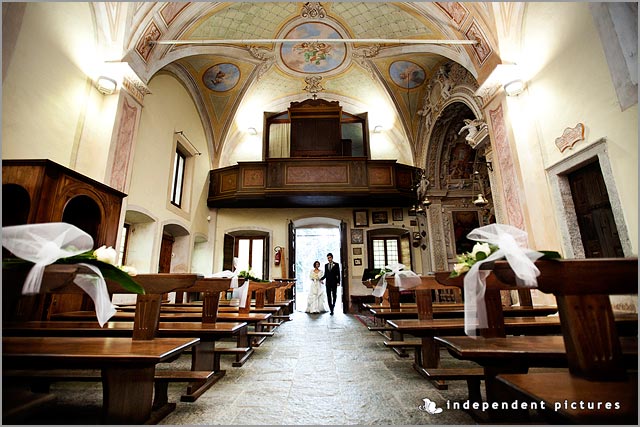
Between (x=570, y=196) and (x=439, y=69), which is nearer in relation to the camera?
(x=570, y=196)


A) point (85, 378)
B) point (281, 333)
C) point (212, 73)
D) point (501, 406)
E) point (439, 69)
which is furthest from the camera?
point (212, 73)

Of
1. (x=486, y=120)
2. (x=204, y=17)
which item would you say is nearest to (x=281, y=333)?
(x=486, y=120)

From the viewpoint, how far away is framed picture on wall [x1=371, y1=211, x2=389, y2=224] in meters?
9.93

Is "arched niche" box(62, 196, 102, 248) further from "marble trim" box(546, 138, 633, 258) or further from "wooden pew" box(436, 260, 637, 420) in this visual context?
"marble trim" box(546, 138, 633, 258)

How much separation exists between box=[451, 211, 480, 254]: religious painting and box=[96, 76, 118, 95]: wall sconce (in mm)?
8579

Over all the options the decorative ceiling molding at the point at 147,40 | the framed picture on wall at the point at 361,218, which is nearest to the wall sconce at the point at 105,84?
the decorative ceiling molding at the point at 147,40

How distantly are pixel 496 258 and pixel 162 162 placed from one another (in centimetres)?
712

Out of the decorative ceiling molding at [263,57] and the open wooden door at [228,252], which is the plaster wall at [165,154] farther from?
the decorative ceiling molding at [263,57]

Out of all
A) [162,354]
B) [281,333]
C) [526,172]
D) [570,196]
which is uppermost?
[526,172]

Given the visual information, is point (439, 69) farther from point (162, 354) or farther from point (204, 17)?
point (162, 354)

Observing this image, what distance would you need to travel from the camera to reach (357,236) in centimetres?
Answer: 989

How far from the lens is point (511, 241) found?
1.30m

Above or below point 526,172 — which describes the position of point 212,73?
above

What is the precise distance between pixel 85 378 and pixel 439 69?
8.95 meters
